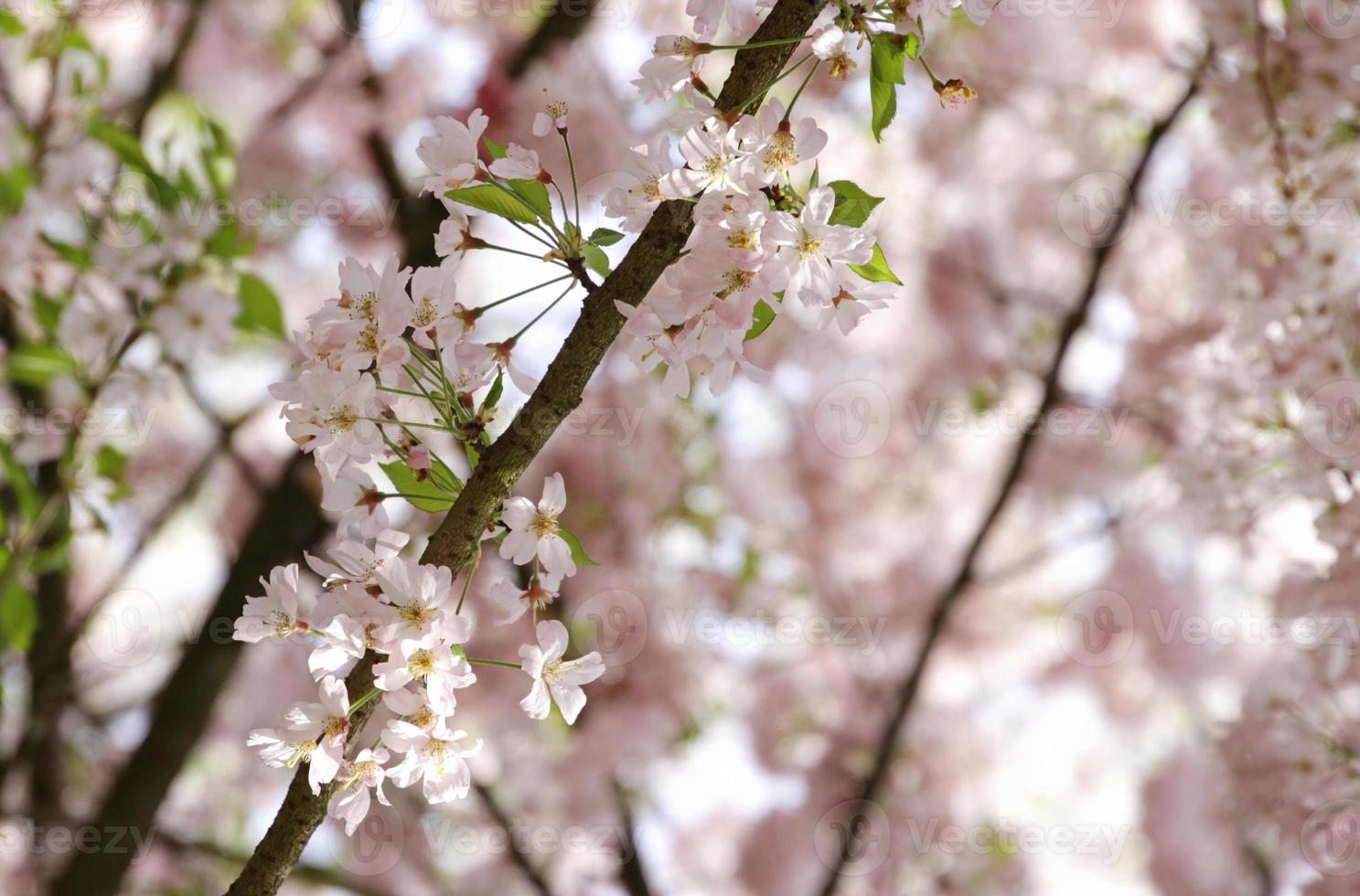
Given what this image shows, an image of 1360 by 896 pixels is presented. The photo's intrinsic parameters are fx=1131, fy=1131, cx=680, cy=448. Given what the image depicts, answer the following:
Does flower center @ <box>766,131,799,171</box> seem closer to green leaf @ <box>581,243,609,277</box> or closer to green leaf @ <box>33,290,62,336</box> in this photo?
green leaf @ <box>581,243,609,277</box>

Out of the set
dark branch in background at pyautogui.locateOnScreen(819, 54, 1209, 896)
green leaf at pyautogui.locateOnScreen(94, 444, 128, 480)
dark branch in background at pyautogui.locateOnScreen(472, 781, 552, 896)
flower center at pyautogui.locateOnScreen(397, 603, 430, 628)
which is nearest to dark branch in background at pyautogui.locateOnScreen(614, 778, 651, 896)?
dark branch in background at pyautogui.locateOnScreen(472, 781, 552, 896)

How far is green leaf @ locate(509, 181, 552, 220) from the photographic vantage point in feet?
1.86

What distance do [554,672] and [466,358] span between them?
168mm

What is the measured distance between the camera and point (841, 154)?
3.17 metres

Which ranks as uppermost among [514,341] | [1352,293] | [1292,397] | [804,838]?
[514,341]

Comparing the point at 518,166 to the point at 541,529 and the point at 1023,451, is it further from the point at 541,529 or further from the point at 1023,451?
the point at 1023,451

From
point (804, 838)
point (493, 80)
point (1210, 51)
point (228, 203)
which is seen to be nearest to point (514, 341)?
point (228, 203)

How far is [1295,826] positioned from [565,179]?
1.41 metres

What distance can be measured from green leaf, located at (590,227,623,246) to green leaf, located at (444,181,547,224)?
1.3 inches

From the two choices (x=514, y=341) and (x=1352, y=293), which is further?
(x=1352, y=293)

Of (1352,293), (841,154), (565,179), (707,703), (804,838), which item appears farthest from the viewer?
(841,154)

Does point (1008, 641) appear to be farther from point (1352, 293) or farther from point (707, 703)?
point (1352, 293)

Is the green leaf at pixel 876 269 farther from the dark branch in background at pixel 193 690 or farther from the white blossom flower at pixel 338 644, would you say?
the dark branch in background at pixel 193 690

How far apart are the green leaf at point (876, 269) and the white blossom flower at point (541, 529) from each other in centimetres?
20
